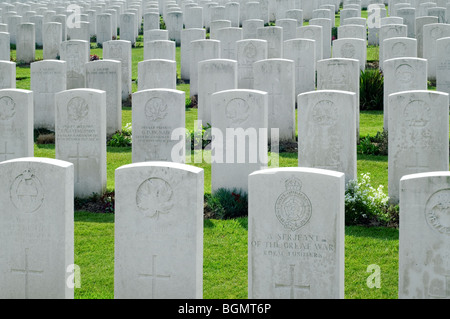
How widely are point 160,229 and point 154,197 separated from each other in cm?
28

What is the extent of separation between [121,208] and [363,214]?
11.2 feet

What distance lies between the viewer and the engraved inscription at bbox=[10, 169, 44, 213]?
22.1 feet

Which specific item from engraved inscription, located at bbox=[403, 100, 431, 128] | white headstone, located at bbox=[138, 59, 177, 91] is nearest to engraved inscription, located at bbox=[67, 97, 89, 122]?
white headstone, located at bbox=[138, 59, 177, 91]

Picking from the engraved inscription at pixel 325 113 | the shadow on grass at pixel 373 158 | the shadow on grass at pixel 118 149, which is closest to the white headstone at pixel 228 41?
the shadow on grass at pixel 118 149

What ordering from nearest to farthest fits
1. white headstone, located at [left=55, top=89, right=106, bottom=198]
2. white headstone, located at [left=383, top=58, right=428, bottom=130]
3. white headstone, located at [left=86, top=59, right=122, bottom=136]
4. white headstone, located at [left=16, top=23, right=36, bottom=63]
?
1. white headstone, located at [left=55, top=89, right=106, bottom=198]
2. white headstone, located at [left=383, top=58, right=428, bottom=130]
3. white headstone, located at [left=86, top=59, right=122, bottom=136]
4. white headstone, located at [left=16, top=23, right=36, bottom=63]

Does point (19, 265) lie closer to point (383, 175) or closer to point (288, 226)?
point (288, 226)

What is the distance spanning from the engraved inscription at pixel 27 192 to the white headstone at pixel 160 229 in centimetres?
69

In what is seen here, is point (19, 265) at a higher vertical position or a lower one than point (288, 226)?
lower

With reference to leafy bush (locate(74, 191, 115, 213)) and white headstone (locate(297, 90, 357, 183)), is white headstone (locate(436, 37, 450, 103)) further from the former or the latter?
leafy bush (locate(74, 191, 115, 213))

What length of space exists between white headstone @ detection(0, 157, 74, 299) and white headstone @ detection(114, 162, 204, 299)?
0.47 metres

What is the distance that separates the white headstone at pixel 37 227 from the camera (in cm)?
671

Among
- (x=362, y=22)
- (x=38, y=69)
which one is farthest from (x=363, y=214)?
(x=362, y=22)

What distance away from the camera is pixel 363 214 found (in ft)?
29.5

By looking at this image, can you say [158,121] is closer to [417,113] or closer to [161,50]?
[417,113]
